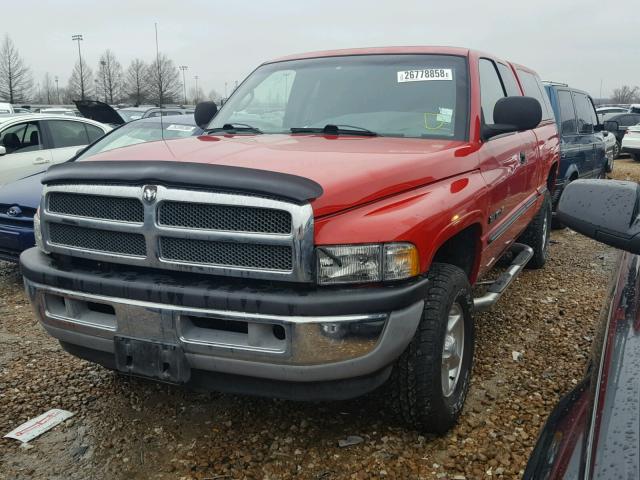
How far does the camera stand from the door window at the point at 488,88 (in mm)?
3768

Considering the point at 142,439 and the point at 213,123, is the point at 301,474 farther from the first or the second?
the point at 213,123

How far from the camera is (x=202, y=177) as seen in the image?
2.34m

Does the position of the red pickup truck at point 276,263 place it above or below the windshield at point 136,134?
below

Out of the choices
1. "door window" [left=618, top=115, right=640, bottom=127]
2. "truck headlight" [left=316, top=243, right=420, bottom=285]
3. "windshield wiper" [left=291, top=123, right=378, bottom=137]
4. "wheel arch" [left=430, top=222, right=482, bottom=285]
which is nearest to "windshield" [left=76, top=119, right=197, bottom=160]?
"windshield wiper" [left=291, top=123, right=378, bottom=137]

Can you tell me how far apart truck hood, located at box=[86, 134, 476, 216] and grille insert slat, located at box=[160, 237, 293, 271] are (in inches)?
9.2

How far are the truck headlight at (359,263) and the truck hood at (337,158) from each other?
0.56 feet

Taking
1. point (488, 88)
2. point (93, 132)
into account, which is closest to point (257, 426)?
point (488, 88)

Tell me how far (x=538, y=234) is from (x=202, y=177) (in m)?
4.31

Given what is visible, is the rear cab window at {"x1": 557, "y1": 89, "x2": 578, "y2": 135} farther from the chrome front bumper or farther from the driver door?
the driver door

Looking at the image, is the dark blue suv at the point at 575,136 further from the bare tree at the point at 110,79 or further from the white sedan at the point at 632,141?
the bare tree at the point at 110,79

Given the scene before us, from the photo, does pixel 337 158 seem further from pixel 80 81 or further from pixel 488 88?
pixel 80 81

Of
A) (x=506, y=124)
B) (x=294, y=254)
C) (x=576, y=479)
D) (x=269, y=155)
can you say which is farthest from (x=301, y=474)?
(x=506, y=124)

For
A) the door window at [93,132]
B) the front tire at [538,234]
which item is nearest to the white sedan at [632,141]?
the front tire at [538,234]

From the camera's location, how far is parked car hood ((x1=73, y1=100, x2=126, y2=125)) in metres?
10.4
